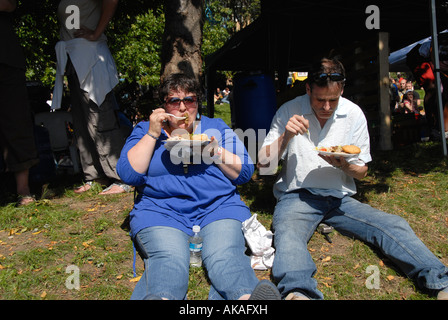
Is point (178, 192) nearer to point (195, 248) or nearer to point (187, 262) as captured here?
point (195, 248)

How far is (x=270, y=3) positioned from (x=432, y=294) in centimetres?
518

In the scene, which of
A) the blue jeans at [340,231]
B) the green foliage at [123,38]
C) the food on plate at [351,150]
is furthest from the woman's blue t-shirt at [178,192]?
the green foliage at [123,38]

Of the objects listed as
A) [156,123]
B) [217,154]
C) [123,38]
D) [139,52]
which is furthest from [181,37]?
[123,38]

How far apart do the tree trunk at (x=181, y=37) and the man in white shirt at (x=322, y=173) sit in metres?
1.61

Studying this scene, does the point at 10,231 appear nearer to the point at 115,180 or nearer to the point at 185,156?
the point at 115,180

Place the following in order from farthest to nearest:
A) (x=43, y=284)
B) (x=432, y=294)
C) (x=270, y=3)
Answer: (x=270, y=3) < (x=43, y=284) < (x=432, y=294)

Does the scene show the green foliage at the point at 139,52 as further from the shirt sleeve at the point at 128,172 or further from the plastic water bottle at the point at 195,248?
the plastic water bottle at the point at 195,248

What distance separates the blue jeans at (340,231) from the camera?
214cm

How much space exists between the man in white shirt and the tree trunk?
161cm

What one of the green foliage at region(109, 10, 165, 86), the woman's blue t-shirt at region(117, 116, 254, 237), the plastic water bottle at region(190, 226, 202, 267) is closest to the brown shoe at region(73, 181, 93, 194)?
the woman's blue t-shirt at region(117, 116, 254, 237)

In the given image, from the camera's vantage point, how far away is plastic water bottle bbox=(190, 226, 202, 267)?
8.32 feet

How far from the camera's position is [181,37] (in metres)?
4.07
